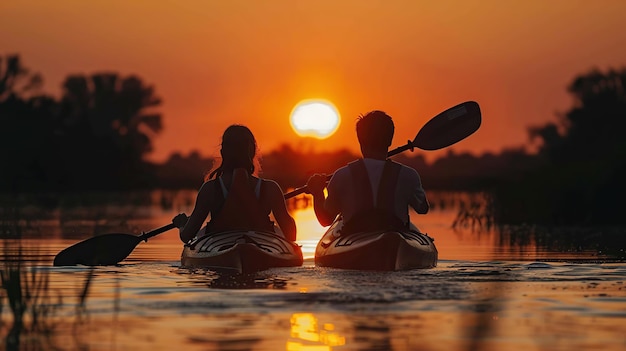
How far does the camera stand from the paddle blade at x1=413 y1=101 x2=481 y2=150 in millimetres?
16016

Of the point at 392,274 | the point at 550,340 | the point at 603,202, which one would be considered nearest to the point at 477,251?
the point at 392,274

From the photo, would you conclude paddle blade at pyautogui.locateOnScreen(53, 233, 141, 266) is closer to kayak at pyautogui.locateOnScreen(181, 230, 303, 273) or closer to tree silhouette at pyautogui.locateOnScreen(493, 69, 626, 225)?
kayak at pyautogui.locateOnScreen(181, 230, 303, 273)

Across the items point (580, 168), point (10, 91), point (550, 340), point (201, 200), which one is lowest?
point (550, 340)

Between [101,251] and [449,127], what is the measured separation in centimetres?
410

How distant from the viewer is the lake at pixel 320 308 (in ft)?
27.2

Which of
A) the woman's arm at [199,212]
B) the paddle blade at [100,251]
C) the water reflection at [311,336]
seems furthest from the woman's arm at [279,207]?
the water reflection at [311,336]

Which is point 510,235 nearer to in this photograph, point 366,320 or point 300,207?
point 366,320

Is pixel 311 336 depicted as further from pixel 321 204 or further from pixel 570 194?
pixel 570 194

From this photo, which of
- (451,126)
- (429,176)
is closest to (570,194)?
(451,126)

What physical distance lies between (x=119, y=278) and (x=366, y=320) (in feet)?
14.5

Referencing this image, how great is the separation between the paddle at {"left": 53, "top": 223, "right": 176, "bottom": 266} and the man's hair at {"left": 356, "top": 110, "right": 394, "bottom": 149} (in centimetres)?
290

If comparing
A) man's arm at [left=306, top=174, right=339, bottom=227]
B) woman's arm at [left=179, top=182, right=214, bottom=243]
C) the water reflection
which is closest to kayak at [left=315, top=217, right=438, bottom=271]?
man's arm at [left=306, top=174, right=339, bottom=227]

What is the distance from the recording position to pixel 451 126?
16.1 m

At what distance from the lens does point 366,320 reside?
361 inches
